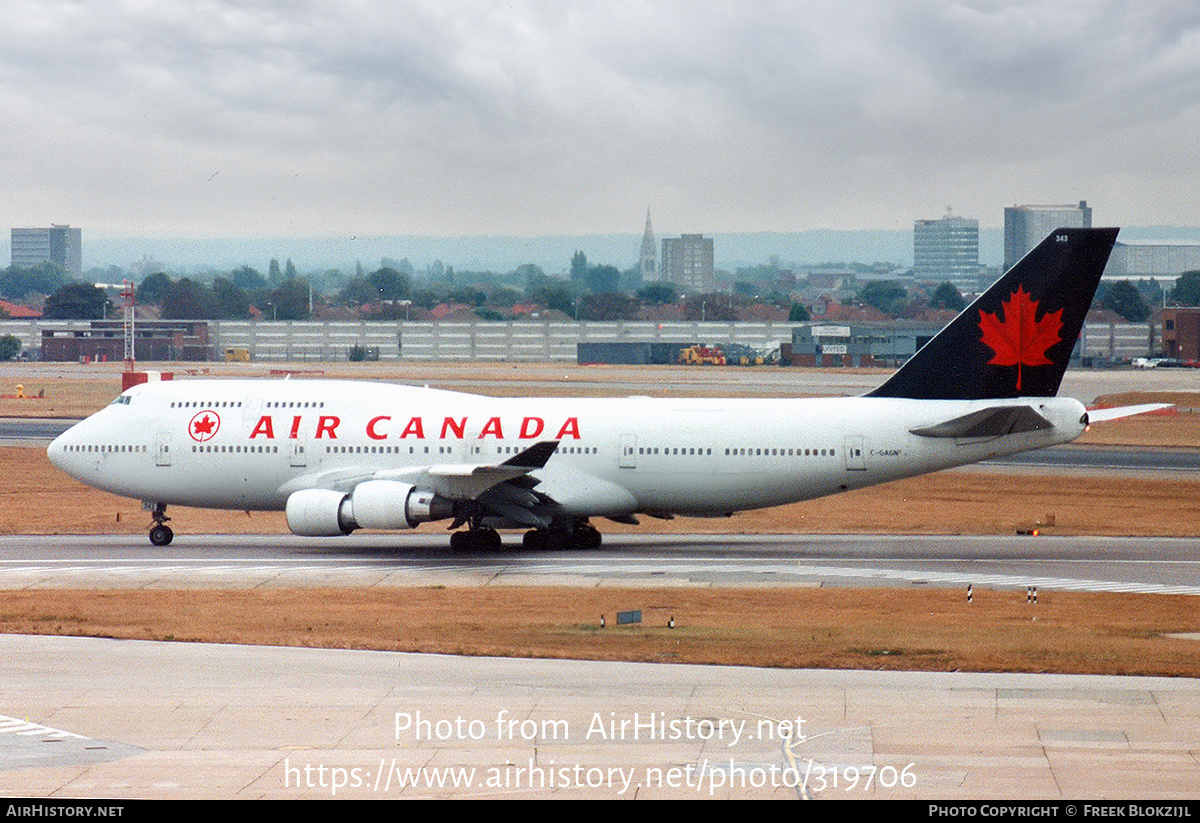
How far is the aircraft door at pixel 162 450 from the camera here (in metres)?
43.9

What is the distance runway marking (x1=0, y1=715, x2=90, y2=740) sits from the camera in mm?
19812

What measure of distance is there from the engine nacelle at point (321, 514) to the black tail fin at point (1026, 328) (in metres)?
16.3

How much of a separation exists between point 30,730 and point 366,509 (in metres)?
20.1

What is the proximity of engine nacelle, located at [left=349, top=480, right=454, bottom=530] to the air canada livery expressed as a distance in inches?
1.5

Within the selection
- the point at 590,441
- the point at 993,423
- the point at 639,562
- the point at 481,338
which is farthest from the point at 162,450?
the point at 481,338

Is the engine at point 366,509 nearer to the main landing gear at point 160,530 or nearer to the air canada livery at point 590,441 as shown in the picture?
the air canada livery at point 590,441

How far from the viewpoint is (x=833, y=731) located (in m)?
19.8

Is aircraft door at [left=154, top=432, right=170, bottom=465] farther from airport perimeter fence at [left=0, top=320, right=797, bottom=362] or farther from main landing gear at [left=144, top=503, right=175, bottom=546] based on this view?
airport perimeter fence at [left=0, top=320, right=797, bottom=362]

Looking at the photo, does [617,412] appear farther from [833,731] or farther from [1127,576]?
[833,731]

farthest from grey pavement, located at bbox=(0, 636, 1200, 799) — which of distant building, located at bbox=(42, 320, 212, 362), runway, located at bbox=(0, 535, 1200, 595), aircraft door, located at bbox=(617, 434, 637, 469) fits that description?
distant building, located at bbox=(42, 320, 212, 362)

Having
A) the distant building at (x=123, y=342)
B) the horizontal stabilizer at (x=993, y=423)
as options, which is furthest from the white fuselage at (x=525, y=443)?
the distant building at (x=123, y=342)
